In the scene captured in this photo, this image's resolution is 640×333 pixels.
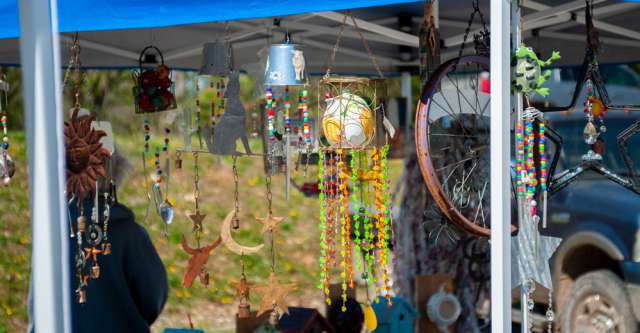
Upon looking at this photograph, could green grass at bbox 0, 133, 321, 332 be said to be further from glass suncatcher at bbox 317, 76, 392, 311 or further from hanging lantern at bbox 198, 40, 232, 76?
glass suncatcher at bbox 317, 76, 392, 311

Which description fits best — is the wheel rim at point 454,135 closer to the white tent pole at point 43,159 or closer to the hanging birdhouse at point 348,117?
the hanging birdhouse at point 348,117

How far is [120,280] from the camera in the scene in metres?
4.03

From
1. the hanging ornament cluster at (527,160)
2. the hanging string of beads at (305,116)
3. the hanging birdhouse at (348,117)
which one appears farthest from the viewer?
the hanging string of beads at (305,116)

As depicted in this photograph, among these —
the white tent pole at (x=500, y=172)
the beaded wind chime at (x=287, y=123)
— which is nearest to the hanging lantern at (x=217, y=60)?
the beaded wind chime at (x=287, y=123)

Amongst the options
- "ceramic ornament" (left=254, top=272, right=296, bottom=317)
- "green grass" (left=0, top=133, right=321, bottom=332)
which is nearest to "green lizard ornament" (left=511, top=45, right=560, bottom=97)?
"ceramic ornament" (left=254, top=272, right=296, bottom=317)

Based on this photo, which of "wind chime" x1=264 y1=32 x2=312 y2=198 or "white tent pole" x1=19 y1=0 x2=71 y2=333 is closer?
"white tent pole" x1=19 y1=0 x2=71 y2=333

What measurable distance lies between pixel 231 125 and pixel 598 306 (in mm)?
2707

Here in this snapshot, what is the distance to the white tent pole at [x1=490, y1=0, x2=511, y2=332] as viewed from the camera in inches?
87.2

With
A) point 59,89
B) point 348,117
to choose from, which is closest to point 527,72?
point 348,117

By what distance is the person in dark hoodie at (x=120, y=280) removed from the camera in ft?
12.8

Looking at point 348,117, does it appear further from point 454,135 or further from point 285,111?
point 285,111

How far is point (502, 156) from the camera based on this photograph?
7.36 ft

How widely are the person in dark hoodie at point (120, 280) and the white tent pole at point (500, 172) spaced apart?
2067mm

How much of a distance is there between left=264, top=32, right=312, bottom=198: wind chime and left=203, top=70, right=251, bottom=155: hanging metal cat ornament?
11 centimetres
